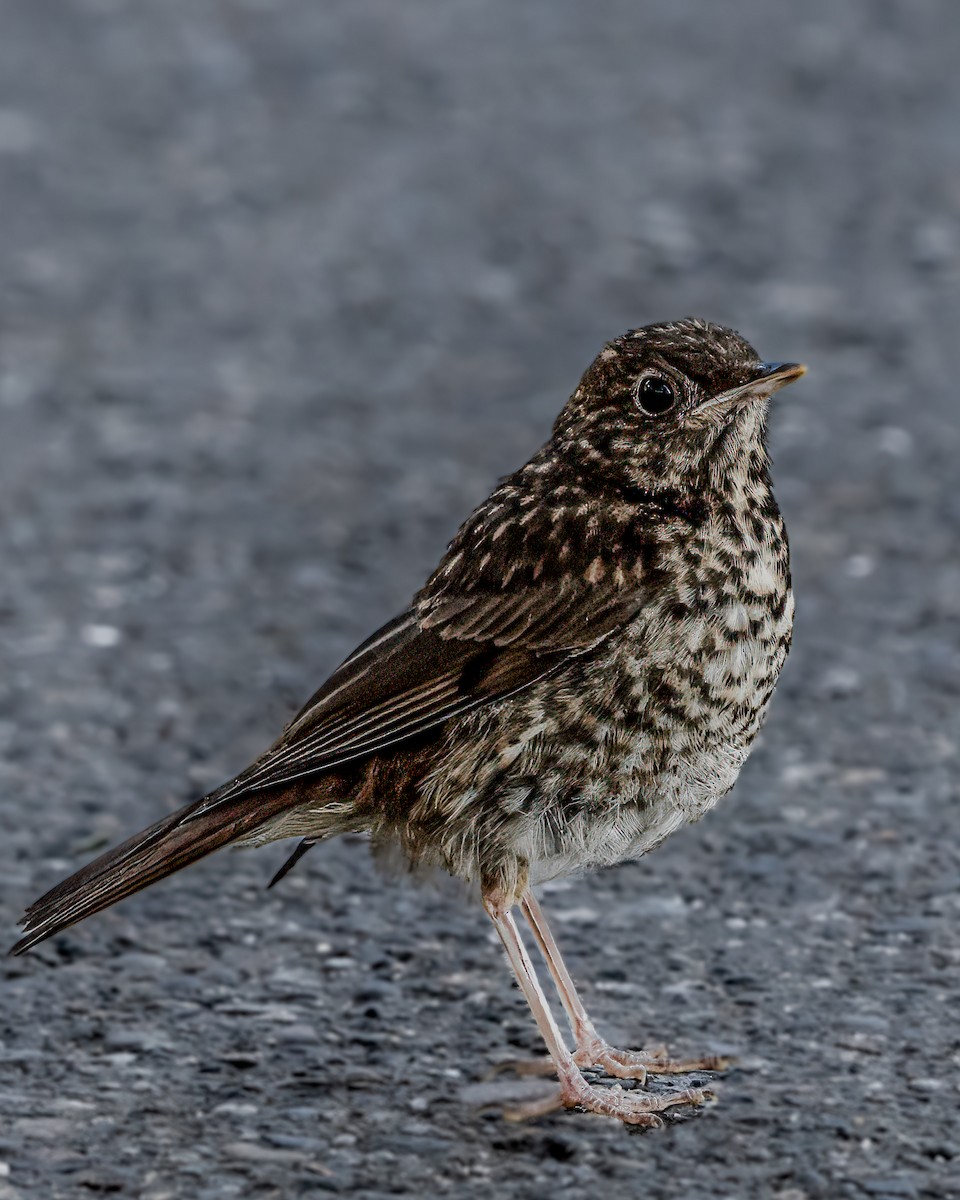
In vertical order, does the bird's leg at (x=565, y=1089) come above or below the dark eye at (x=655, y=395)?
below

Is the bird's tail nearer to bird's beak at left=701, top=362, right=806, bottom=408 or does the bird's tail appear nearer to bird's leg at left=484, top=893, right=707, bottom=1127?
bird's leg at left=484, top=893, right=707, bottom=1127

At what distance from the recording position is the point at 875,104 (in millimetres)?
12531

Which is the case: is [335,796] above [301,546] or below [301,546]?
below

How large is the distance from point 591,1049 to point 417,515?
3698 mm

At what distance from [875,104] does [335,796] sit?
8.07 m

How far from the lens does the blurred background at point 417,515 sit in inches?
220

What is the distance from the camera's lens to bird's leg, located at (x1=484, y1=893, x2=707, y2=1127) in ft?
18.0

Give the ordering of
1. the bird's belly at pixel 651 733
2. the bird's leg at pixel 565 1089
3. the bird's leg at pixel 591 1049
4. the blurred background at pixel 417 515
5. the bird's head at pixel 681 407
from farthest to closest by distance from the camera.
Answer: the bird's leg at pixel 591 1049 → the blurred background at pixel 417 515 → the bird's leg at pixel 565 1089 → the bird's head at pixel 681 407 → the bird's belly at pixel 651 733

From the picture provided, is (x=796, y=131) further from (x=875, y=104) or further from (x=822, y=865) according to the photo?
(x=822, y=865)

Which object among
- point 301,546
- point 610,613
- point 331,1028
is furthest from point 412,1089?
point 301,546

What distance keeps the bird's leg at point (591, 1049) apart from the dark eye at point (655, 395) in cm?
122

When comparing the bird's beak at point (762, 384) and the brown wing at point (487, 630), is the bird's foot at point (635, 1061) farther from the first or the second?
the bird's beak at point (762, 384)

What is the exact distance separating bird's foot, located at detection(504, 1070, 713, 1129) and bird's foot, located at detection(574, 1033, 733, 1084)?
89 millimetres

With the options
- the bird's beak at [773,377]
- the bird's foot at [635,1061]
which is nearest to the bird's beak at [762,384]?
the bird's beak at [773,377]
